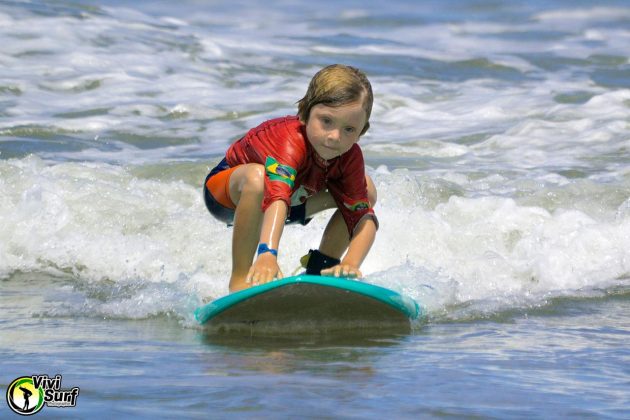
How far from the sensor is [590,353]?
392 cm

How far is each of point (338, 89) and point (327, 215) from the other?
311cm

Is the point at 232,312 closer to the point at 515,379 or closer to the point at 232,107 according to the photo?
the point at 515,379

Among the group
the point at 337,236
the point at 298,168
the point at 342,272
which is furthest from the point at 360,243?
the point at 298,168

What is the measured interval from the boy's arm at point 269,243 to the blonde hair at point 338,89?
44 centimetres

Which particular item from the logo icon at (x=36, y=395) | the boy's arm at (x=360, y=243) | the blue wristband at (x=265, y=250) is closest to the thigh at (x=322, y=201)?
the boy's arm at (x=360, y=243)

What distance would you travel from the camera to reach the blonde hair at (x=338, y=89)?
4.17 meters

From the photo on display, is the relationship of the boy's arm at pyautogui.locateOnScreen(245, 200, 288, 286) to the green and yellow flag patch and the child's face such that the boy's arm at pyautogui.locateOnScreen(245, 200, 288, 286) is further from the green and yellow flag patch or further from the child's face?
the child's face

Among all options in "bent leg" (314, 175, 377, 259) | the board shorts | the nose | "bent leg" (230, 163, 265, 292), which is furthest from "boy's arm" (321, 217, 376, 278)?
the nose

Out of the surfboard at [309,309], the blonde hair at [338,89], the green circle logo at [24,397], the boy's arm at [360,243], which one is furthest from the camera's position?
the boy's arm at [360,243]

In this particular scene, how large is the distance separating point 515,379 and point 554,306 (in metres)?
1.63

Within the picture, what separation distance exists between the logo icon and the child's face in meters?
1.49

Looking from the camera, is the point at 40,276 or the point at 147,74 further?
the point at 147,74

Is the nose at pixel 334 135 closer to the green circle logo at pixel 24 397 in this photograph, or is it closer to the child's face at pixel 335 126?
the child's face at pixel 335 126

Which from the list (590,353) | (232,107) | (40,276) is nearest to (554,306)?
(590,353)
